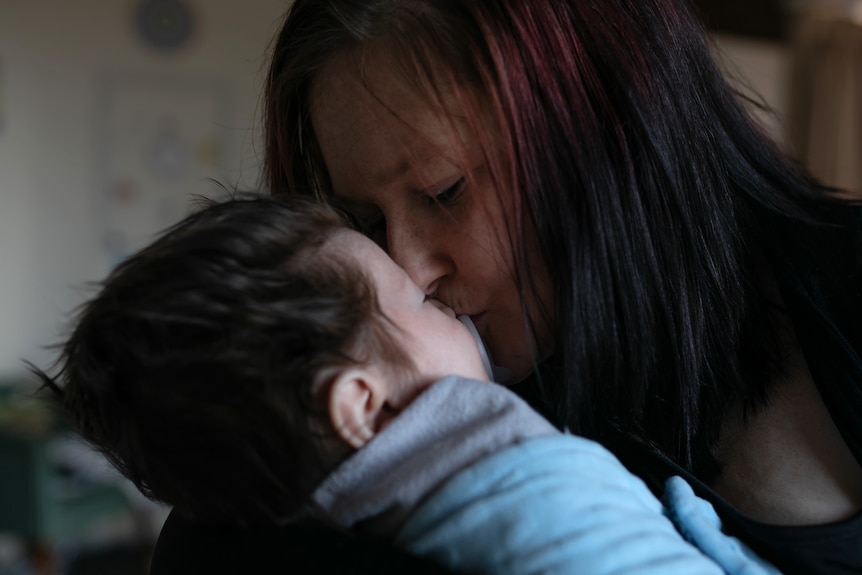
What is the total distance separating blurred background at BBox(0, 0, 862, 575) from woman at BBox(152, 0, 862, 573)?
9.82 ft

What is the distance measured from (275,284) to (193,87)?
157 inches

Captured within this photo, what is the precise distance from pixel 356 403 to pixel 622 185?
1.21 feet

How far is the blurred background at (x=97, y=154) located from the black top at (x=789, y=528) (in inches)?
122

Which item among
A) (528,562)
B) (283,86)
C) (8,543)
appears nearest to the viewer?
(528,562)

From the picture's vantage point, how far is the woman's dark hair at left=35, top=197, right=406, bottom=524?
683 millimetres

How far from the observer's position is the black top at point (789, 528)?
638 millimetres

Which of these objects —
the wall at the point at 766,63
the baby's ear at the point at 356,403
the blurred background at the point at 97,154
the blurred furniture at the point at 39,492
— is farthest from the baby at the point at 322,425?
the wall at the point at 766,63

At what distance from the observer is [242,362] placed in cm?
69

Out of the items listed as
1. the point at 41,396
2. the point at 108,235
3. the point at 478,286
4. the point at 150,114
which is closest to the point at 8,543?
the point at 108,235

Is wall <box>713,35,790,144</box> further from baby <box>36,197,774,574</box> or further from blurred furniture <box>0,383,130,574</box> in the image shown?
baby <box>36,197,774,574</box>

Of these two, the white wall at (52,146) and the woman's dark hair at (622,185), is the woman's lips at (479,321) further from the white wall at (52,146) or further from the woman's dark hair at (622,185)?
the white wall at (52,146)

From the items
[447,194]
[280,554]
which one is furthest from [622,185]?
[280,554]

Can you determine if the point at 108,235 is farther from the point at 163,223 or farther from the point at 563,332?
the point at 563,332

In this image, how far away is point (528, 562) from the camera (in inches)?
23.8
